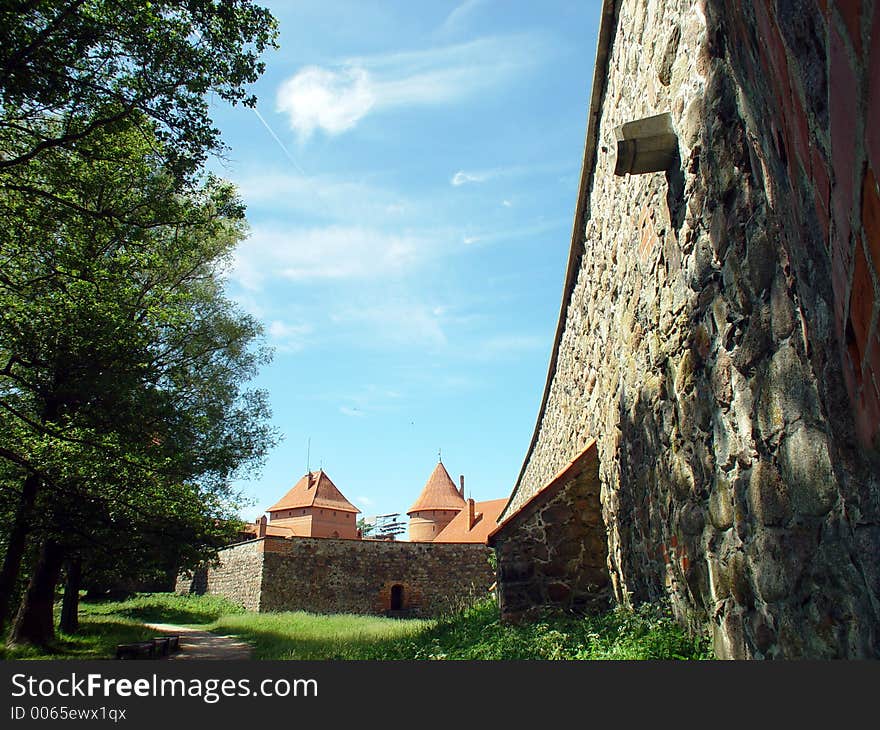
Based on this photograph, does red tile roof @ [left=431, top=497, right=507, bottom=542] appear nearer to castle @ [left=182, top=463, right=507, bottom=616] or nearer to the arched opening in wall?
castle @ [left=182, top=463, right=507, bottom=616]

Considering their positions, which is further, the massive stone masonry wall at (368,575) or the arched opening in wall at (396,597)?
the arched opening in wall at (396,597)

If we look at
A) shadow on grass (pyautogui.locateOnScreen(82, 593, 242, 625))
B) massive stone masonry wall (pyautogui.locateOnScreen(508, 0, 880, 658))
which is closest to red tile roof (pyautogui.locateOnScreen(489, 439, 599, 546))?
massive stone masonry wall (pyautogui.locateOnScreen(508, 0, 880, 658))

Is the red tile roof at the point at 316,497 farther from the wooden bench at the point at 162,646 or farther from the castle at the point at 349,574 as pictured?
the wooden bench at the point at 162,646

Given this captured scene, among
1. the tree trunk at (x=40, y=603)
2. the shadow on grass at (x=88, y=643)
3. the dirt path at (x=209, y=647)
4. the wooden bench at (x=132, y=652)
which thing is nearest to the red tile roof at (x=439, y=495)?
the dirt path at (x=209, y=647)

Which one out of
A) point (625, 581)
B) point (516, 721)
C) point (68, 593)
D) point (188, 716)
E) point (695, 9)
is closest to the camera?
point (516, 721)

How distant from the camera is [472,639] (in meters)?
6.86

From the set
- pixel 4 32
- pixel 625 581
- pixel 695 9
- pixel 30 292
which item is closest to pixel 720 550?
pixel 625 581

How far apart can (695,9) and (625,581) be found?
15.1 ft

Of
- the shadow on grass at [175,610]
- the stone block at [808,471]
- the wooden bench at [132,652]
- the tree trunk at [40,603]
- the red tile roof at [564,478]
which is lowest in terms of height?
the shadow on grass at [175,610]

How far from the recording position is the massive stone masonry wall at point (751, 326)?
1091 millimetres

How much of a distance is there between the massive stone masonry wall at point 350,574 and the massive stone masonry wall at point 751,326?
63.9 feet

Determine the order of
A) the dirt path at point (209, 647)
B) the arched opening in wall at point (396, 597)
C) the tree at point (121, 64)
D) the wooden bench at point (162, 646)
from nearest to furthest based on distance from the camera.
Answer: the tree at point (121, 64)
the wooden bench at point (162, 646)
the dirt path at point (209, 647)
the arched opening in wall at point (396, 597)

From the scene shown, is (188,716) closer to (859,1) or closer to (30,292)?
(859,1)

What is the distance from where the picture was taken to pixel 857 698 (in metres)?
2.01
